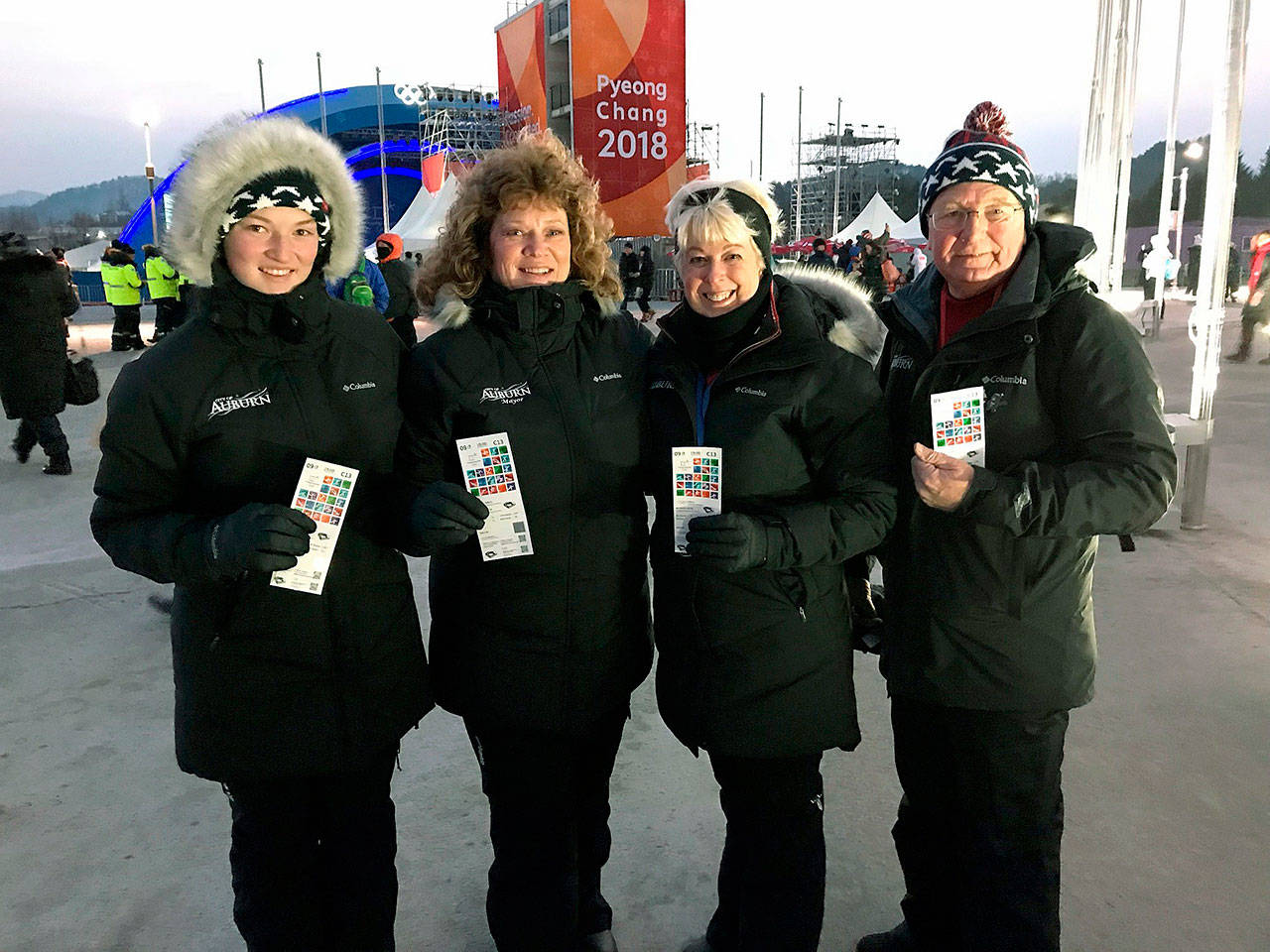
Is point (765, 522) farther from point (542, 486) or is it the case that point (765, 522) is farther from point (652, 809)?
point (652, 809)

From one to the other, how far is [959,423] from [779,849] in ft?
3.09

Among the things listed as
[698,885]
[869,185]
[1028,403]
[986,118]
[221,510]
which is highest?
[869,185]

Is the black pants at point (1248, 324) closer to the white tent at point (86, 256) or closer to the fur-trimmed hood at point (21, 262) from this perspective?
the fur-trimmed hood at point (21, 262)

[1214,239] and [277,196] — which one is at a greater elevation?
[1214,239]

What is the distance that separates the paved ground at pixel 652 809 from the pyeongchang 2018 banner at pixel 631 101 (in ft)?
49.2

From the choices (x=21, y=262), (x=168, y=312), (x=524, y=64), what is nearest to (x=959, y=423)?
(x=21, y=262)

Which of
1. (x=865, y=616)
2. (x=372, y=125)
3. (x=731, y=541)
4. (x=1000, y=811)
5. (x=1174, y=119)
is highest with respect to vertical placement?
(x=372, y=125)

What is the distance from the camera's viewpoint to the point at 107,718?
10.3 ft

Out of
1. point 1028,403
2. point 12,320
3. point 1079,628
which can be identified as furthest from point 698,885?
point 12,320

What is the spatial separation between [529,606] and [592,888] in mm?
806

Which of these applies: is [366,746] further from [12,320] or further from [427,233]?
[427,233]

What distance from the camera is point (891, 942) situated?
2.09m

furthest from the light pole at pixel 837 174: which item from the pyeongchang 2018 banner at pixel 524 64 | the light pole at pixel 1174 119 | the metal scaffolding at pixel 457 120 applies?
the light pole at pixel 1174 119

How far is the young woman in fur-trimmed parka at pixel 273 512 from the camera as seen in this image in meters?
1.64
